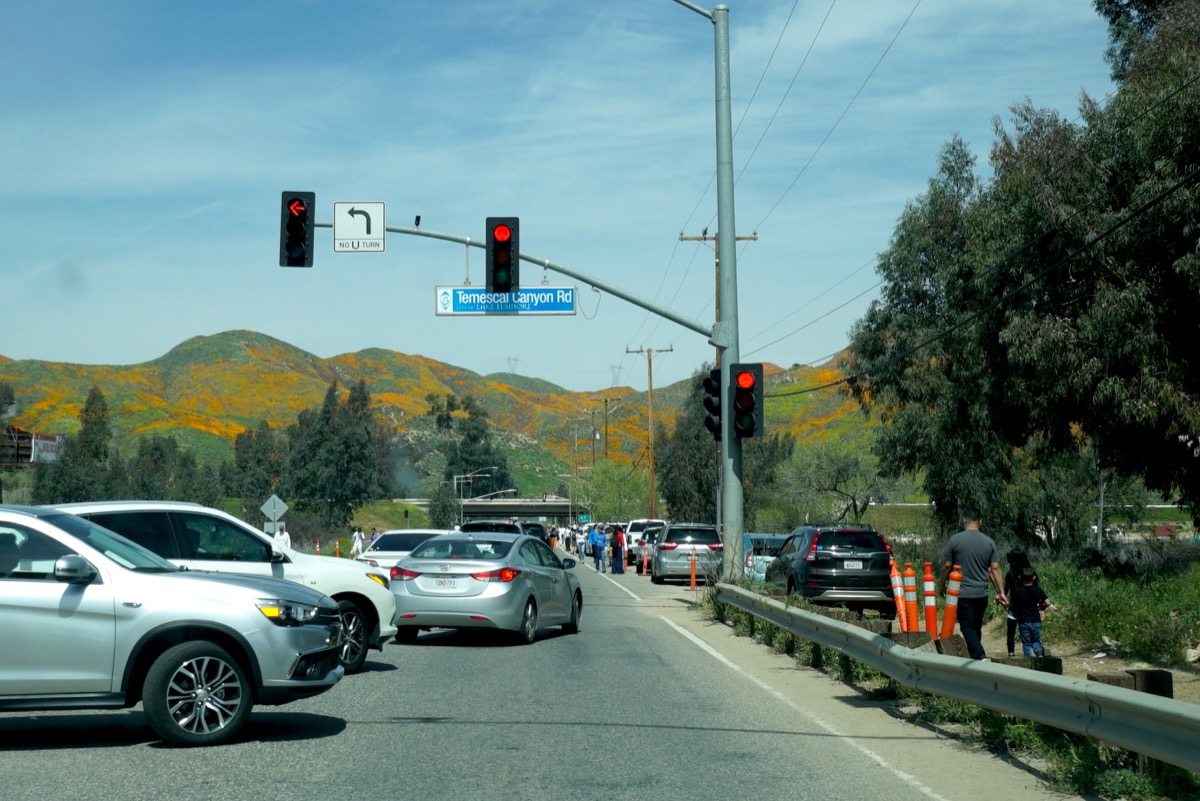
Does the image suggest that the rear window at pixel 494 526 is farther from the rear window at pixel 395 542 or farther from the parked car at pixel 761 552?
the parked car at pixel 761 552

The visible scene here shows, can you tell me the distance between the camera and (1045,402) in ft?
81.2

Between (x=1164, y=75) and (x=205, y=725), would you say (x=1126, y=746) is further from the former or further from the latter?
(x=1164, y=75)

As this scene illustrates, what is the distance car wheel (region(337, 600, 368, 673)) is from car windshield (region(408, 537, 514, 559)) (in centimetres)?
336

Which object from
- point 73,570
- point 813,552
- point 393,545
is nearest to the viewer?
point 73,570

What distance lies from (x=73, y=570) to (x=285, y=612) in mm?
1451

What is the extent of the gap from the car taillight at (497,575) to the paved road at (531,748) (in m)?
2.80

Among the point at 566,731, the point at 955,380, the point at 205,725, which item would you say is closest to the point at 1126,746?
the point at 566,731

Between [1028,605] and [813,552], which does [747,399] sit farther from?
[1028,605]

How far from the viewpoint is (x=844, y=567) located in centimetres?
2291

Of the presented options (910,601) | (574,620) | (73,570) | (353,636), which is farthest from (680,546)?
(73,570)

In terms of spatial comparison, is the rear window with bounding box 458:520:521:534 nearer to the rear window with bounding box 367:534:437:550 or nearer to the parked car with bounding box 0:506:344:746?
the rear window with bounding box 367:534:437:550

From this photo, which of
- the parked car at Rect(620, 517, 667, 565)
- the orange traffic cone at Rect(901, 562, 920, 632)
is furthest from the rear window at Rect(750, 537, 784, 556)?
the orange traffic cone at Rect(901, 562, 920, 632)

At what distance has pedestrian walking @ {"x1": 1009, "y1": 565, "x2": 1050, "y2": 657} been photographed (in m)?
14.3

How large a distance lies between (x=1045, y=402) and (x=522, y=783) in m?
19.4
